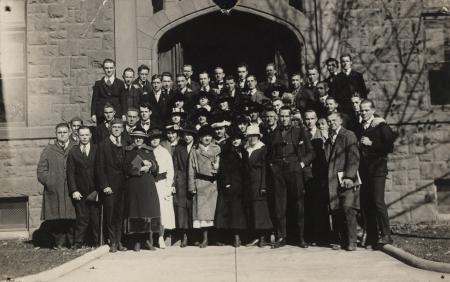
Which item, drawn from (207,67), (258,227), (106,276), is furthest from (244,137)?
(207,67)

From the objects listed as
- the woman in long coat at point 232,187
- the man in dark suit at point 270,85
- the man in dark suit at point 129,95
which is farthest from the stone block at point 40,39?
the woman in long coat at point 232,187

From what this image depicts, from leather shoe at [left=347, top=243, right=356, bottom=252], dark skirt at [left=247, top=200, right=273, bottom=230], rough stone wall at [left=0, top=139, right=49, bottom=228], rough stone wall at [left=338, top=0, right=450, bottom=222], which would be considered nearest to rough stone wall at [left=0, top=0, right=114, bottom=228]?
rough stone wall at [left=0, top=139, right=49, bottom=228]

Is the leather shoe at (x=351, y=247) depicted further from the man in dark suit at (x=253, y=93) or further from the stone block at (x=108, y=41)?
the stone block at (x=108, y=41)

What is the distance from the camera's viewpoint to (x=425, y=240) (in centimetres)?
754

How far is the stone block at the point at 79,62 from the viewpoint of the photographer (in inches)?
384

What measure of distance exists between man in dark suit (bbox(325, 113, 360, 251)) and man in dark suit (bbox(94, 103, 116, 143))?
3.42 meters

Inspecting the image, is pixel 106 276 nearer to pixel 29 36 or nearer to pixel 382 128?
pixel 382 128

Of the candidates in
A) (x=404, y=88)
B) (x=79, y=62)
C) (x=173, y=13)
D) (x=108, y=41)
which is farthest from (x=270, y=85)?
(x=79, y=62)

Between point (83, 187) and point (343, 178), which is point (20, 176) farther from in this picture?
point (343, 178)

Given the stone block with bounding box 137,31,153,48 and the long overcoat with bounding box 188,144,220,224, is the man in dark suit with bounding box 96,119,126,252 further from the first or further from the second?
the stone block with bounding box 137,31,153,48

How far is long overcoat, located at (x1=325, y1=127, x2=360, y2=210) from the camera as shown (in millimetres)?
6887

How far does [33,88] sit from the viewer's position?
9.79 metres

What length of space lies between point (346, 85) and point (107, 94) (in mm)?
4081

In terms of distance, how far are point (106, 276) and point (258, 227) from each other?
242cm
